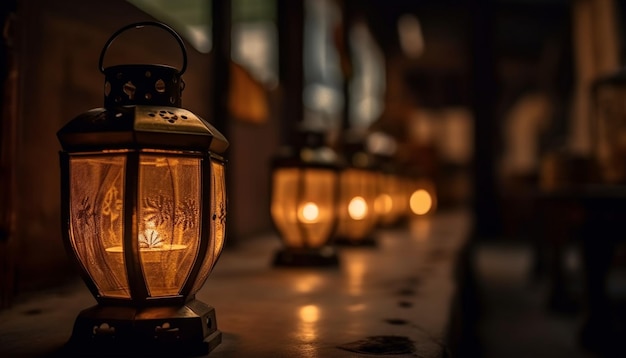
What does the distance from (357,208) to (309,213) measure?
35.5 inches

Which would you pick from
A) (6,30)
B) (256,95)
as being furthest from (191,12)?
(6,30)

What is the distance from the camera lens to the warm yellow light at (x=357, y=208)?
3451mm

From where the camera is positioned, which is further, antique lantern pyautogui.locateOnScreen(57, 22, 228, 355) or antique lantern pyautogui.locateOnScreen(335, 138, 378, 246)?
antique lantern pyautogui.locateOnScreen(335, 138, 378, 246)

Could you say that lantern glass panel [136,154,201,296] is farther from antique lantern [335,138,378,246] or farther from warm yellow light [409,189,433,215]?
warm yellow light [409,189,433,215]

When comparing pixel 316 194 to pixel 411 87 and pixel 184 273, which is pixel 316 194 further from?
pixel 411 87

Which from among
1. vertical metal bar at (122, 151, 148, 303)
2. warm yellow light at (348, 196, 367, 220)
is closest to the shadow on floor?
warm yellow light at (348, 196, 367, 220)

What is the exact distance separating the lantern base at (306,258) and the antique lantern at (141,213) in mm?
1362

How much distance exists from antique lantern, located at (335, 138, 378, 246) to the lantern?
0.58 m

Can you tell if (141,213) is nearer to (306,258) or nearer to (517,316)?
(306,258)

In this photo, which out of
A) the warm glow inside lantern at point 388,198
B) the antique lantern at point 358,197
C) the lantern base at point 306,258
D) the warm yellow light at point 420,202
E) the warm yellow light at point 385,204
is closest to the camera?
the lantern base at point 306,258

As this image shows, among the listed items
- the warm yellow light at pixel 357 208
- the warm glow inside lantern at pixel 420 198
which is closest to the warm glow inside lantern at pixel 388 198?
the warm yellow light at pixel 357 208

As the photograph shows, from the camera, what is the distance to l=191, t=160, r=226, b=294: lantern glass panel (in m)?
1.36

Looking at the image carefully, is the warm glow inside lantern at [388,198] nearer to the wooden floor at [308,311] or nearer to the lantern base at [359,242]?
the lantern base at [359,242]

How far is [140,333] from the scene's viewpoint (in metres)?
1.27
